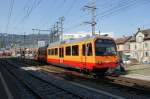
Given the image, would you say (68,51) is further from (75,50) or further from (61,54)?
(61,54)

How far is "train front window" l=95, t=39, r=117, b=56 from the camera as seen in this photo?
2195cm

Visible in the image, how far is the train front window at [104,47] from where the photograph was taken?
2195cm

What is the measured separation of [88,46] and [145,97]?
10032 mm

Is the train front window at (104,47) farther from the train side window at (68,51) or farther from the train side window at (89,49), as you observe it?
the train side window at (68,51)

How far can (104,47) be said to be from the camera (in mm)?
22359

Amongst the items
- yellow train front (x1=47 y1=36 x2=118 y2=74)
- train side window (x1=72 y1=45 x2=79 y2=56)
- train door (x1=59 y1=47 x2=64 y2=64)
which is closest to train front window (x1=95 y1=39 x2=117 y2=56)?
yellow train front (x1=47 y1=36 x2=118 y2=74)

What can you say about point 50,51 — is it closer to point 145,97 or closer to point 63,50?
point 63,50

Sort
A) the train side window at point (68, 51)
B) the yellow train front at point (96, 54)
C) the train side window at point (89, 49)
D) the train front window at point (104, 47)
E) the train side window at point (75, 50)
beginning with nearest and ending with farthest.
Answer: the yellow train front at point (96, 54), the train front window at point (104, 47), the train side window at point (89, 49), the train side window at point (75, 50), the train side window at point (68, 51)

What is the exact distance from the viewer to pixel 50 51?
38812 millimetres

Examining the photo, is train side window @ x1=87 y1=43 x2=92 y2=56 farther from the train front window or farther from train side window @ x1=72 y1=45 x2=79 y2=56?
train side window @ x1=72 y1=45 x2=79 y2=56

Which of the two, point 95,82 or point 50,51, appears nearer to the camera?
point 95,82

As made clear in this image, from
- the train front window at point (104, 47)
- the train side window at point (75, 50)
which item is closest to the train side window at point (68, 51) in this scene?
the train side window at point (75, 50)

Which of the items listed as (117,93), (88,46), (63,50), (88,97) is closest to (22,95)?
(88,97)

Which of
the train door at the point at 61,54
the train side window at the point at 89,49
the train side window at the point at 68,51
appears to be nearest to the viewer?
the train side window at the point at 89,49
